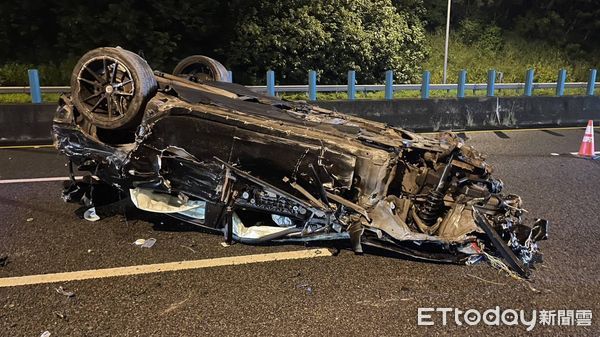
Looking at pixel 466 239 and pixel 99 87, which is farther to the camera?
pixel 99 87

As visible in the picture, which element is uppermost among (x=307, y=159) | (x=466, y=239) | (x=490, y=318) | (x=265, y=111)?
(x=265, y=111)

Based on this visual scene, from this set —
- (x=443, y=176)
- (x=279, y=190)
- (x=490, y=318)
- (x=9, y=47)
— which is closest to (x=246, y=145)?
(x=279, y=190)

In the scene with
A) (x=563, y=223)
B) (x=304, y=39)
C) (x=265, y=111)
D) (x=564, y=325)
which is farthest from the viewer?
(x=304, y=39)

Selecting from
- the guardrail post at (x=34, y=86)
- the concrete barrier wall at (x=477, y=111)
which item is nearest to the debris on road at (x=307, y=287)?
the concrete barrier wall at (x=477, y=111)

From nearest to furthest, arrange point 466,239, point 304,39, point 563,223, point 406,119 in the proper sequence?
point 466,239
point 563,223
point 406,119
point 304,39

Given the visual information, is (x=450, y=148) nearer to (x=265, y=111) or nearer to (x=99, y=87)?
(x=265, y=111)

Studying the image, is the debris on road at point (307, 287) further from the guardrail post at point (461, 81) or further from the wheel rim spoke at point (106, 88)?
the guardrail post at point (461, 81)

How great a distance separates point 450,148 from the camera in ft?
12.1

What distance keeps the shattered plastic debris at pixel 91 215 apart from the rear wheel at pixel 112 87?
1049 millimetres

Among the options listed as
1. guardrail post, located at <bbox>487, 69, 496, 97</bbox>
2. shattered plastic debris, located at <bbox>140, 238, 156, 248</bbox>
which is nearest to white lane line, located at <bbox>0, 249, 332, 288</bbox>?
shattered plastic debris, located at <bbox>140, 238, 156, 248</bbox>

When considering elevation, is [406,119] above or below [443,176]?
below

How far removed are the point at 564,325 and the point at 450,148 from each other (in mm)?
1459

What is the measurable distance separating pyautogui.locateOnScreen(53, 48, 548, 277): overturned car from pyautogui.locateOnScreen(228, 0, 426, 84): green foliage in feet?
32.5

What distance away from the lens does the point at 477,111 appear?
425 inches
